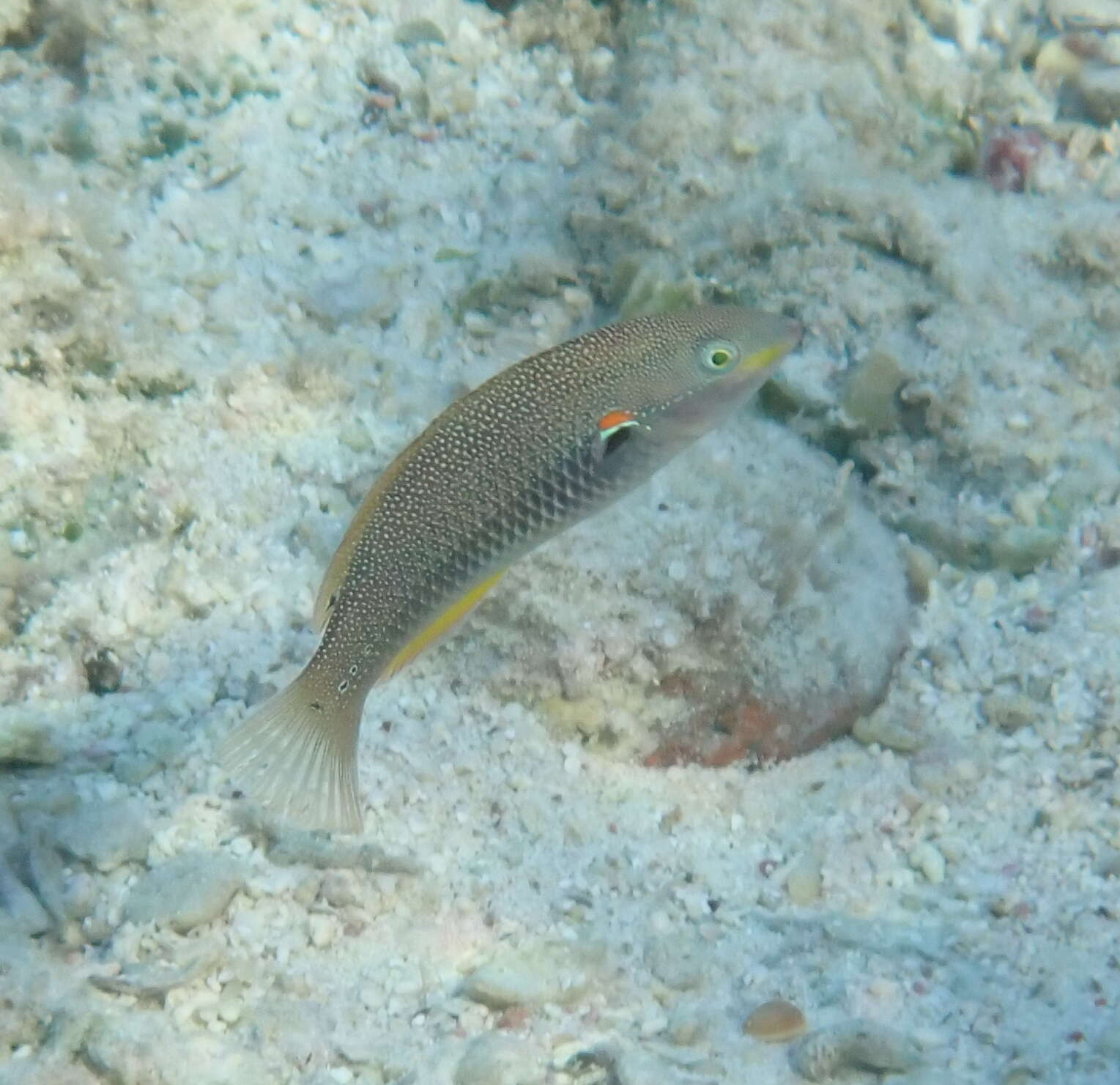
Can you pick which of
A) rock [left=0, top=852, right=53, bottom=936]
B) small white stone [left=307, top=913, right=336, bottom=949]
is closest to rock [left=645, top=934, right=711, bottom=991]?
small white stone [left=307, top=913, right=336, bottom=949]

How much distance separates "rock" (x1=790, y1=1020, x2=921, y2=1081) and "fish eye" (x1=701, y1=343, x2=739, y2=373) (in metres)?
1.83

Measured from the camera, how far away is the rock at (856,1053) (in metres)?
2.58

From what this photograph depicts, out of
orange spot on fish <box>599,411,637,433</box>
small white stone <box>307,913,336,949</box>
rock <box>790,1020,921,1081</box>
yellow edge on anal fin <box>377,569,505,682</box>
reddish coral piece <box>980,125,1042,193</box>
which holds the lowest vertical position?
small white stone <box>307,913,336,949</box>

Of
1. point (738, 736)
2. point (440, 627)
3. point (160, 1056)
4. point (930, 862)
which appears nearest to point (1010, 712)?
point (930, 862)

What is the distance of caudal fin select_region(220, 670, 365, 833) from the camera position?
258 cm

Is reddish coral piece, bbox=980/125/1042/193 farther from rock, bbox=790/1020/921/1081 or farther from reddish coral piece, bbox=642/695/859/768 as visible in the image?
rock, bbox=790/1020/921/1081

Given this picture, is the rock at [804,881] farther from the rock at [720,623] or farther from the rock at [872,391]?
the rock at [872,391]

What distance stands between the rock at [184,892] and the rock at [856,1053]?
1.65 metres

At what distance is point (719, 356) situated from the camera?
281 centimetres

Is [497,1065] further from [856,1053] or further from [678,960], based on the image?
[856,1053]

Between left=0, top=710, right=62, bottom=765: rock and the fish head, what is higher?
the fish head

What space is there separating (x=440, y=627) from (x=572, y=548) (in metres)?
1.06

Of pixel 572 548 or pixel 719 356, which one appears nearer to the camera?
pixel 719 356

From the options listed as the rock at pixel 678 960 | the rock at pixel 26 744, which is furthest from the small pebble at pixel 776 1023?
the rock at pixel 26 744
